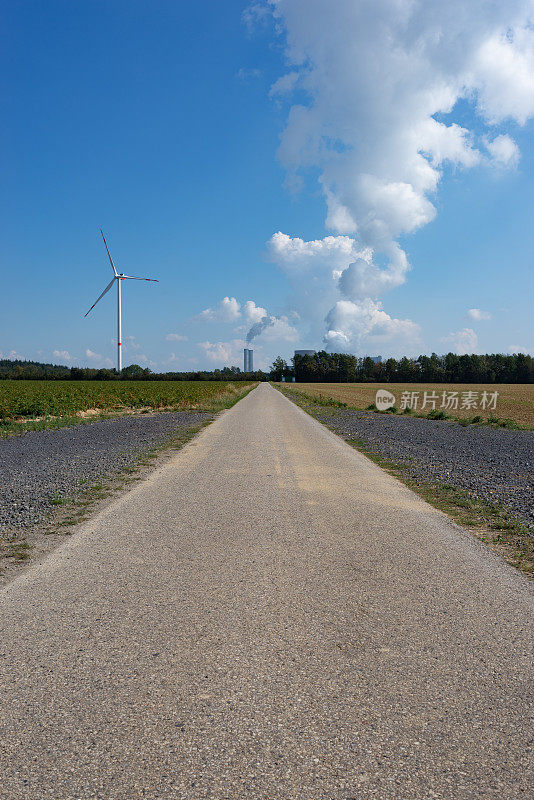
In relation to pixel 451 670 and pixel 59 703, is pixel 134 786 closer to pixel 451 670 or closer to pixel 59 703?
pixel 59 703

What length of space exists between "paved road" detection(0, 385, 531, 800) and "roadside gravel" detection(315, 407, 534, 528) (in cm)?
361

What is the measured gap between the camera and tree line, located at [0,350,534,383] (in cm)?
13038

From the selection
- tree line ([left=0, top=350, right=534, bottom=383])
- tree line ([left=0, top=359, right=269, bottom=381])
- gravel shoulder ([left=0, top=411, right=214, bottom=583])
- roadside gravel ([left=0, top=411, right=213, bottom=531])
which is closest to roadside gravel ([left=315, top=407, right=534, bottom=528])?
gravel shoulder ([left=0, top=411, right=214, bottom=583])

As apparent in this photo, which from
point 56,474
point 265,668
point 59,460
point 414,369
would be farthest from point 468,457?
point 414,369

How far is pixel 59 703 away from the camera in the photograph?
9.52 feet

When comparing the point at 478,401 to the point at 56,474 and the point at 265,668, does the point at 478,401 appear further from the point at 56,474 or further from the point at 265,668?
the point at 265,668

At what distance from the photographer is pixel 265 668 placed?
325 centimetres

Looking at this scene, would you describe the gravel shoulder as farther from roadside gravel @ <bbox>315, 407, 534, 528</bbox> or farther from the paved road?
roadside gravel @ <bbox>315, 407, 534, 528</bbox>

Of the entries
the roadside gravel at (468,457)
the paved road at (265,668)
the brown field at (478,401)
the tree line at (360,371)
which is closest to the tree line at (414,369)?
the tree line at (360,371)

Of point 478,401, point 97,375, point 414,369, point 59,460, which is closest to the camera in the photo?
point 59,460

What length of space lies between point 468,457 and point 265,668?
12189mm

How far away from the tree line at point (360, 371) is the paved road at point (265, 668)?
126009 millimetres

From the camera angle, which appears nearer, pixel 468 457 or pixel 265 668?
pixel 265 668

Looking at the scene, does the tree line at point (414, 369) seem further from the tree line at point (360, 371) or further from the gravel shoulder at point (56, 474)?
the gravel shoulder at point (56, 474)
